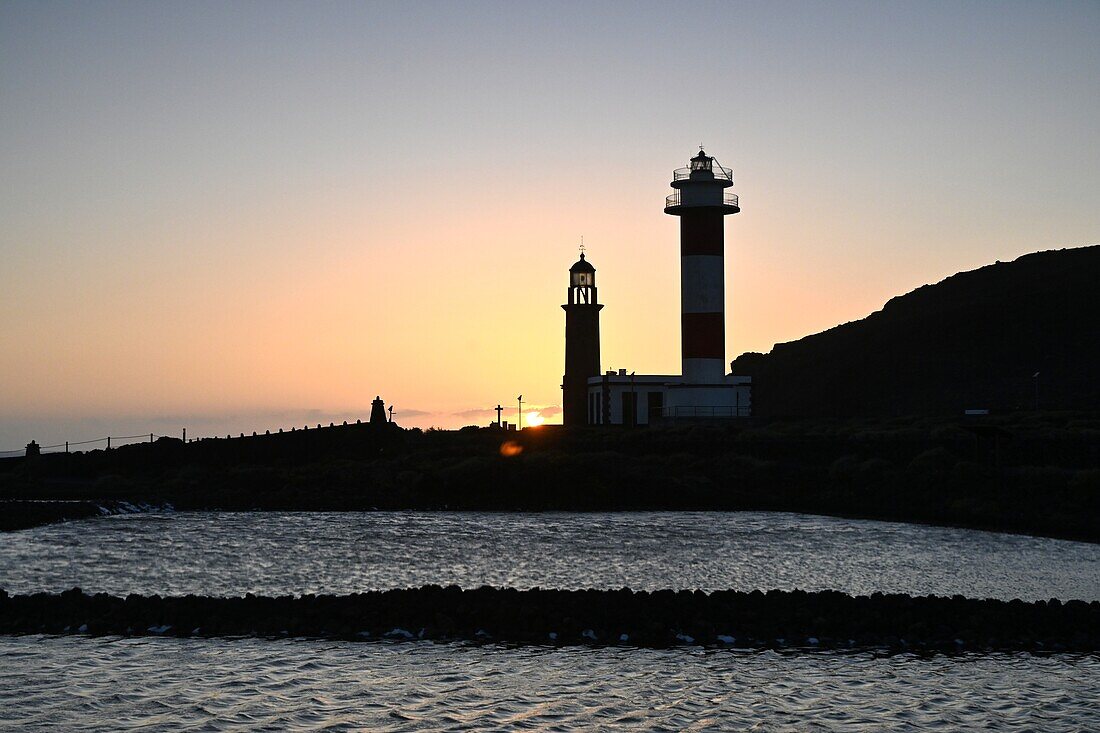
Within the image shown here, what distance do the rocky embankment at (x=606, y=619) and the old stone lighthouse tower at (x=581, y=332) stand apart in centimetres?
4417

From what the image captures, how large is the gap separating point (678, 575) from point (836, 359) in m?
118

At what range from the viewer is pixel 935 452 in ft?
148

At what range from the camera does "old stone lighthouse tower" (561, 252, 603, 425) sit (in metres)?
63.7

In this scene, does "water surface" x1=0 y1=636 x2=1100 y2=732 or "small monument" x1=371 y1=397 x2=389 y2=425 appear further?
"small monument" x1=371 y1=397 x2=389 y2=425

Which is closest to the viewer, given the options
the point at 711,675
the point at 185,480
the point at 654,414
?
the point at 711,675

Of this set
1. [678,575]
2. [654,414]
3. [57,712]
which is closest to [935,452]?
[654,414]

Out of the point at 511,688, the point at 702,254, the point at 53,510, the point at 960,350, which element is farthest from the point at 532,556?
the point at 960,350

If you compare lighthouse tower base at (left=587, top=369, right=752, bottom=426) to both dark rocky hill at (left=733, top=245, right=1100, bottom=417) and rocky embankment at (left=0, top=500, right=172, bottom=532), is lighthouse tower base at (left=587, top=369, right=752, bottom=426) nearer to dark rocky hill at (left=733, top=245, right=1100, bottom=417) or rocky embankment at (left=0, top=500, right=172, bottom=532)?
rocky embankment at (left=0, top=500, right=172, bottom=532)

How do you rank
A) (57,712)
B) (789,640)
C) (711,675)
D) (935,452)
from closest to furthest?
1. (57,712)
2. (711,675)
3. (789,640)
4. (935,452)

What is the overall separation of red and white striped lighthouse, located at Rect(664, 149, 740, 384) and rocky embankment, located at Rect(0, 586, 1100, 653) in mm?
37242

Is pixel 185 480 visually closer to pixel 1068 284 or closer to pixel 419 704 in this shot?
pixel 419 704

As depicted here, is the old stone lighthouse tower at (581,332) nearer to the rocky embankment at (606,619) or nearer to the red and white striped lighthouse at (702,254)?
the red and white striped lighthouse at (702,254)

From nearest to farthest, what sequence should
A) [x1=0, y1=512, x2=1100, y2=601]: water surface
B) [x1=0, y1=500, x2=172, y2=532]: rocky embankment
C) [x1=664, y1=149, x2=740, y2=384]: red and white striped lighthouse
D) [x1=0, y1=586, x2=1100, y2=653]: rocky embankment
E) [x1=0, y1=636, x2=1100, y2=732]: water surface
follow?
[x1=0, y1=636, x2=1100, y2=732]: water surface, [x1=0, y1=586, x2=1100, y2=653]: rocky embankment, [x1=0, y1=512, x2=1100, y2=601]: water surface, [x1=0, y1=500, x2=172, y2=532]: rocky embankment, [x1=664, y1=149, x2=740, y2=384]: red and white striped lighthouse

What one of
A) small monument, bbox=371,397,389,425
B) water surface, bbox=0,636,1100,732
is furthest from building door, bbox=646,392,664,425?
water surface, bbox=0,636,1100,732
